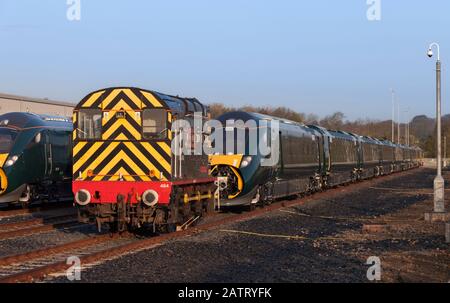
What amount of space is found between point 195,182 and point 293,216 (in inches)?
207

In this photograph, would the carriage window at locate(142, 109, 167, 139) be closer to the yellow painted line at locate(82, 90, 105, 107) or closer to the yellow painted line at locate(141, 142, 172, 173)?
the yellow painted line at locate(141, 142, 172, 173)

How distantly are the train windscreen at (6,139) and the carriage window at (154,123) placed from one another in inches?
341

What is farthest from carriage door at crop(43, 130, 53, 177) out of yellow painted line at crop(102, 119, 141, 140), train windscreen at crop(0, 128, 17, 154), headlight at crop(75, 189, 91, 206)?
headlight at crop(75, 189, 91, 206)

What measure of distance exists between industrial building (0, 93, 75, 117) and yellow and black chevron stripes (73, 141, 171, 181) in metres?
23.1

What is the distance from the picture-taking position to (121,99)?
1304 centimetres

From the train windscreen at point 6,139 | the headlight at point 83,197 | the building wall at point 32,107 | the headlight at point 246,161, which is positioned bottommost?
the headlight at point 83,197

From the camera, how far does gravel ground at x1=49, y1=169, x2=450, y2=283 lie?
368 inches

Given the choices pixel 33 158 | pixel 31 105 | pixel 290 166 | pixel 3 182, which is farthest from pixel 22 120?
pixel 31 105

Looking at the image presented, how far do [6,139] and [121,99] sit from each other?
8532 mm

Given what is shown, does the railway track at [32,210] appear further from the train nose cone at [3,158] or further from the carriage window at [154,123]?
the carriage window at [154,123]

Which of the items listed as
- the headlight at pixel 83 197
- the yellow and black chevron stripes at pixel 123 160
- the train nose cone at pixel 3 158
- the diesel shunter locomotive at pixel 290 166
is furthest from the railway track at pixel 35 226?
the diesel shunter locomotive at pixel 290 166

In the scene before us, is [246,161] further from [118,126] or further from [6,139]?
[6,139]

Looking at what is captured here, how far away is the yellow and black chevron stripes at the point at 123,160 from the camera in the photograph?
12.7 m
